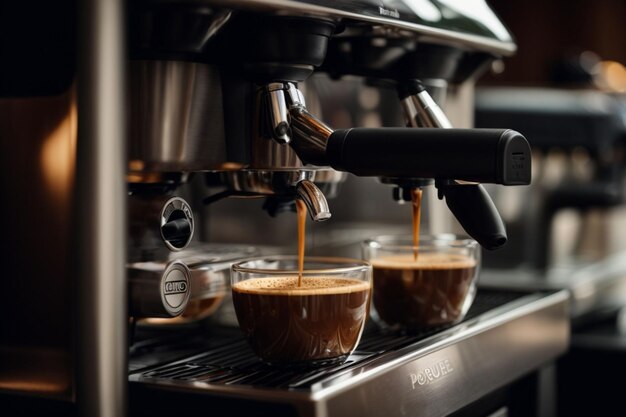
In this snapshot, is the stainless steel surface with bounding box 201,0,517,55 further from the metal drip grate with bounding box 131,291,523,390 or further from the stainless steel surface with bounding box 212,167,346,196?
the metal drip grate with bounding box 131,291,523,390

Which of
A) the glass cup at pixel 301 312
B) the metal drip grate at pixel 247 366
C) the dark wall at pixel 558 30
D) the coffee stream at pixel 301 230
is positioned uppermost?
the dark wall at pixel 558 30

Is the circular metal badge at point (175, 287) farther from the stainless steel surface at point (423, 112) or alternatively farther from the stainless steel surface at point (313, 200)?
the stainless steel surface at point (423, 112)

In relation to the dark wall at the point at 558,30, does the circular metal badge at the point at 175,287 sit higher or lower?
lower

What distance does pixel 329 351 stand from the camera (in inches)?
29.8

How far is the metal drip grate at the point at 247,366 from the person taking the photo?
0.71m

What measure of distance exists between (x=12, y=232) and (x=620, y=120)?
135 centimetres

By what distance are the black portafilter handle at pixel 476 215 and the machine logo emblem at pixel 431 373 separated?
0.36 feet

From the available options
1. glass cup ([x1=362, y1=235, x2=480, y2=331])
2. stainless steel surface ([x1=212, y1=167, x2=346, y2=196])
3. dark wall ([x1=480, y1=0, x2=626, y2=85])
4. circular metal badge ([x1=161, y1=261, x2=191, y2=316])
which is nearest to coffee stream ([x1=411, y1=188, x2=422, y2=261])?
glass cup ([x1=362, y1=235, x2=480, y2=331])

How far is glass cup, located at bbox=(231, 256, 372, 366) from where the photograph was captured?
2.43 feet

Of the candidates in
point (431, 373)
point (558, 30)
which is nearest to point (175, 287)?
point (431, 373)

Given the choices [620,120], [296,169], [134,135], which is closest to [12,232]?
[134,135]

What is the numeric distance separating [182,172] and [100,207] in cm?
15

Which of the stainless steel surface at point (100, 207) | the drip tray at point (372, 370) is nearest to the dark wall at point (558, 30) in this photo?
the drip tray at point (372, 370)

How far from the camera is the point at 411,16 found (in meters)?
0.82
